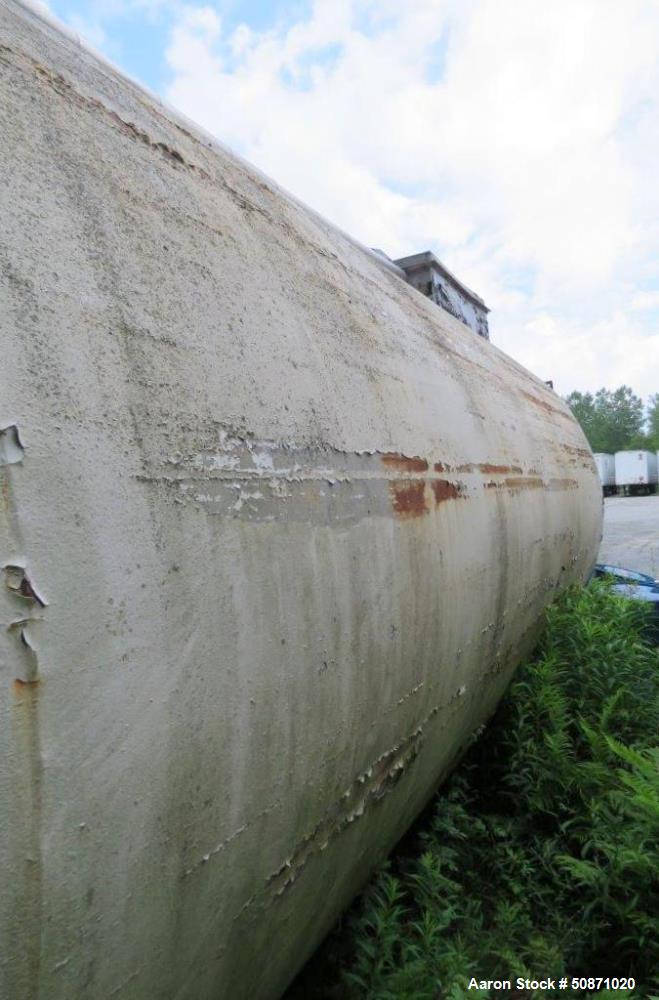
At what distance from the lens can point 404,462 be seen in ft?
5.00

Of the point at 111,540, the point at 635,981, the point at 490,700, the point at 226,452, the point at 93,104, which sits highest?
A: the point at 93,104

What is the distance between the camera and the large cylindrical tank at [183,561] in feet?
2.32

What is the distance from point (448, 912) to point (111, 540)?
1.59 meters

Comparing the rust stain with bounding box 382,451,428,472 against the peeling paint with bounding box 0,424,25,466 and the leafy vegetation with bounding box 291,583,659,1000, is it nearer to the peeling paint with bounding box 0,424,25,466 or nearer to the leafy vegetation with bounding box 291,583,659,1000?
the peeling paint with bounding box 0,424,25,466

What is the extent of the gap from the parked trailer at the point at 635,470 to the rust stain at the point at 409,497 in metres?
36.8

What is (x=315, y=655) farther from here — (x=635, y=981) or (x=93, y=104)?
Answer: (x=635, y=981)

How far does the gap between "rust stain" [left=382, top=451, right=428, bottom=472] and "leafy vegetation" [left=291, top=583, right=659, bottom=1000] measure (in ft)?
3.58

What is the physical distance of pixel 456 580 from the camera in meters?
1.71

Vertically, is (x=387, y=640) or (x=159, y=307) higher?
(x=159, y=307)

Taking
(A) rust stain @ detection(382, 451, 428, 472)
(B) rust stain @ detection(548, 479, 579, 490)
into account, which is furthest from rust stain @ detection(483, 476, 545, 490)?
(A) rust stain @ detection(382, 451, 428, 472)

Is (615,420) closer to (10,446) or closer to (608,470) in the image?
(608,470)

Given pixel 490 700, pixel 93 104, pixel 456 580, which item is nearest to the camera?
pixel 93 104

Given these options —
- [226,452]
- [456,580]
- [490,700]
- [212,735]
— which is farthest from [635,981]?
[226,452]

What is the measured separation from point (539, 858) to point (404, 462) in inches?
62.7
